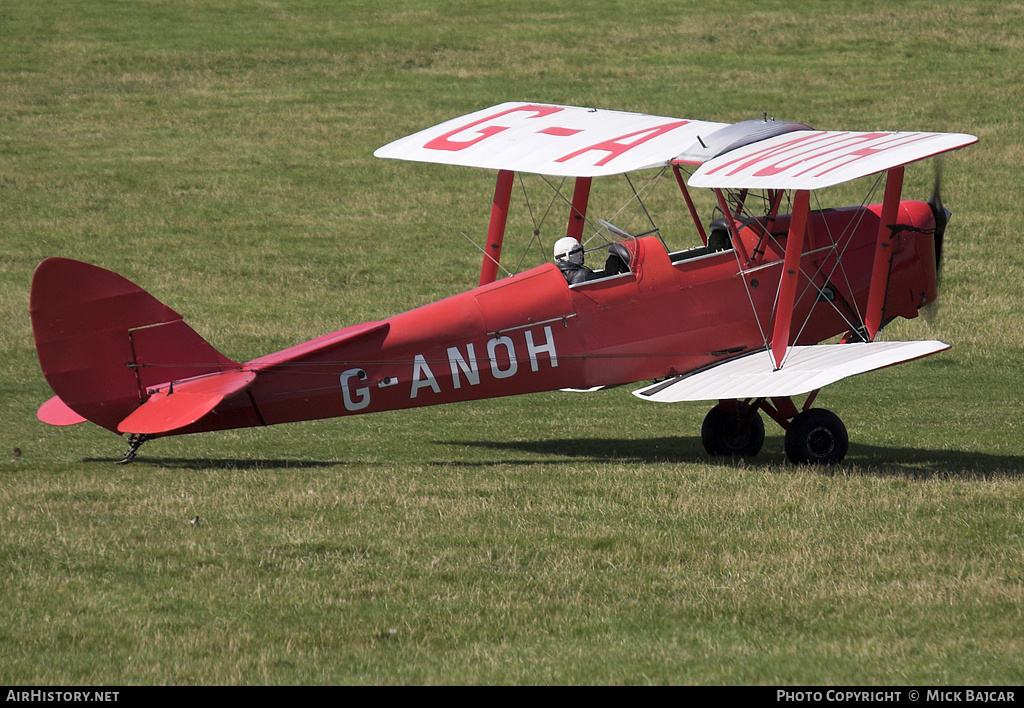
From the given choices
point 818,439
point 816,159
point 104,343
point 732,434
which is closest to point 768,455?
point 732,434

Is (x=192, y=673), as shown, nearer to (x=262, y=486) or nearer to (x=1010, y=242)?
(x=262, y=486)

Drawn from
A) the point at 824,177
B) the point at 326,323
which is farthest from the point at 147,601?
the point at 326,323

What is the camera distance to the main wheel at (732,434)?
11633mm

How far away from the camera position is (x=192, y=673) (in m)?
5.61

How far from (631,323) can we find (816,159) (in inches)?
88.1

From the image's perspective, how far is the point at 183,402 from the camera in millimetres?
9594

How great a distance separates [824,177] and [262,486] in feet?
16.5

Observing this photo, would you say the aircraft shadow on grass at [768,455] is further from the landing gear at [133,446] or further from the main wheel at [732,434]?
the landing gear at [133,446]

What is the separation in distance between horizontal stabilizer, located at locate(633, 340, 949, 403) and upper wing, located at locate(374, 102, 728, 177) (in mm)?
2032

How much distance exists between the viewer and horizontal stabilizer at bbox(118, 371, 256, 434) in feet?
30.8

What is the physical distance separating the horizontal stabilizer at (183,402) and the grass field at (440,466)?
481mm

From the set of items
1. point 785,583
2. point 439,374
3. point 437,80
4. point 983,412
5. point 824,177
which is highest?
point 437,80

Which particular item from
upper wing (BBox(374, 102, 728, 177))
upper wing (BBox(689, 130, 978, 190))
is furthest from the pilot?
upper wing (BBox(689, 130, 978, 190))

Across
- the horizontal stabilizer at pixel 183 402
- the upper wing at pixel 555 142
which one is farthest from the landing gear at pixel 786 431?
the horizontal stabilizer at pixel 183 402
